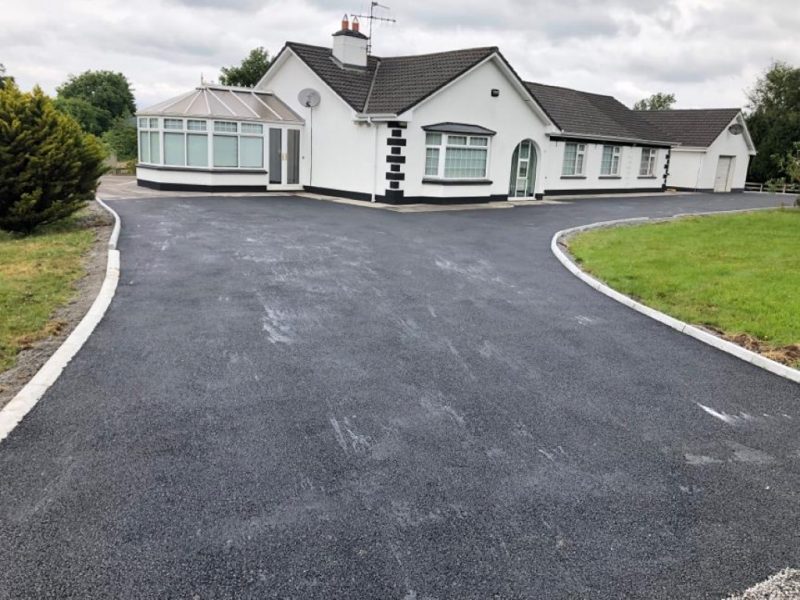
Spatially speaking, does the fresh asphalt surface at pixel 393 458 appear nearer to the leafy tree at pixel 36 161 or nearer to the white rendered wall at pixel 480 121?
the leafy tree at pixel 36 161

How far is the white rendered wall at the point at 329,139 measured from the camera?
23.1m

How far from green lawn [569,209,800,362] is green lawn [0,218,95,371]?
820cm

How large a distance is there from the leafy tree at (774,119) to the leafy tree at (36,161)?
4073 centimetres

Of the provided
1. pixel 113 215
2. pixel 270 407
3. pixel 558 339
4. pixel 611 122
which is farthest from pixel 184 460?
pixel 611 122

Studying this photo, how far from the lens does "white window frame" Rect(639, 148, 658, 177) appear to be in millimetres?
34438

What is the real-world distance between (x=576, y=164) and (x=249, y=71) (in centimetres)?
2730

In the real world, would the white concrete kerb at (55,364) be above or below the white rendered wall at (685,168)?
below

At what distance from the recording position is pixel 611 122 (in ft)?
109

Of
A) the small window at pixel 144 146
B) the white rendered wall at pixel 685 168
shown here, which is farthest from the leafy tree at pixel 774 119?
the small window at pixel 144 146

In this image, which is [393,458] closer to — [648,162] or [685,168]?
[648,162]

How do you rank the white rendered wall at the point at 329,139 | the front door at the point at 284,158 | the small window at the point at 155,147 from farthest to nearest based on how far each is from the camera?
the front door at the point at 284,158, the small window at the point at 155,147, the white rendered wall at the point at 329,139

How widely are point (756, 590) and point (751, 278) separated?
338 inches

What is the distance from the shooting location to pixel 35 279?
30.6 feet

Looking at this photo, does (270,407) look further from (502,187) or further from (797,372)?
(502,187)
